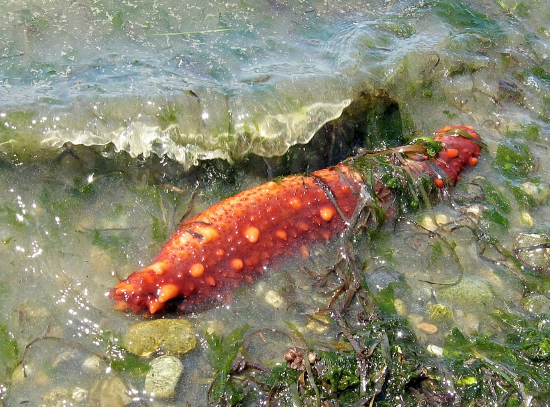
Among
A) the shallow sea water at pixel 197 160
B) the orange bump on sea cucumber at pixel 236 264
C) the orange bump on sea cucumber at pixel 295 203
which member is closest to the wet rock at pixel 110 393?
the shallow sea water at pixel 197 160

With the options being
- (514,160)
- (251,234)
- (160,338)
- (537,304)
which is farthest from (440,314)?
(514,160)

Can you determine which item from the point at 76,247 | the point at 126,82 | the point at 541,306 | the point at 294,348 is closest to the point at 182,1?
the point at 126,82

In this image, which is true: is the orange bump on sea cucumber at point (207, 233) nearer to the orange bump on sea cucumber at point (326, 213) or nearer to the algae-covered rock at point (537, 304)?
the orange bump on sea cucumber at point (326, 213)

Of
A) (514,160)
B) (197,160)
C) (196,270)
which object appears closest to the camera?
(196,270)

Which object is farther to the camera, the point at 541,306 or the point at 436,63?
the point at 436,63

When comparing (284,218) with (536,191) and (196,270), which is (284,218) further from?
(536,191)

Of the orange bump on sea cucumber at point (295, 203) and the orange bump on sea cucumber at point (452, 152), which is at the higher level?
the orange bump on sea cucumber at point (295, 203)

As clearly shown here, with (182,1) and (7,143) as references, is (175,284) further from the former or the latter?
(182,1)
